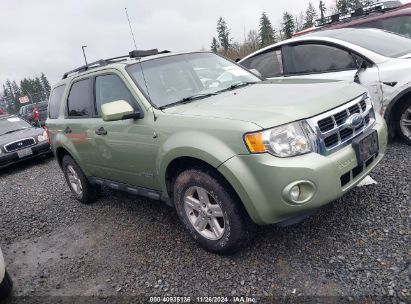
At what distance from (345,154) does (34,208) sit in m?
4.62

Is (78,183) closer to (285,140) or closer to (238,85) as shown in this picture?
(238,85)

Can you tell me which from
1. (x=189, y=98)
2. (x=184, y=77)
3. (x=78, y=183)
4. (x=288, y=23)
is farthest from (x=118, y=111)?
(x=288, y=23)

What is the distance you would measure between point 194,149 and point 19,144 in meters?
7.44

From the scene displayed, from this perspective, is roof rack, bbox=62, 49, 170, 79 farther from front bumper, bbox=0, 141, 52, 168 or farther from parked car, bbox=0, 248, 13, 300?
front bumper, bbox=0, 141, 52, 168

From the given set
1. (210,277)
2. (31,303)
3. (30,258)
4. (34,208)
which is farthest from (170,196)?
(34,208)

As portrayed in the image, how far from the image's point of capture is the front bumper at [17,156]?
342 inches

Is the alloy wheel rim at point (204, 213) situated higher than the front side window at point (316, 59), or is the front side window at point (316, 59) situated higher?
the front side window at point (316, 59)

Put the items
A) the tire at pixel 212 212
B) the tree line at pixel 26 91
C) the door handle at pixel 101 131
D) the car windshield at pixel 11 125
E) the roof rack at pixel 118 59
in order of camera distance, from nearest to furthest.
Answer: the tire at pixel 212 212 → the door handle at pixel 101 131 → the roof rack at pixel 118 59 → the car windshield at pixel 11 125 → the tree line at pixel 26 91

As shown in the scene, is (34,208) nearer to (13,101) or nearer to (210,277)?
(210,277)

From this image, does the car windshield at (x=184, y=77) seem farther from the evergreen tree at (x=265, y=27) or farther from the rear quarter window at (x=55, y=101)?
the evergreen tree at (x=265, y=27)

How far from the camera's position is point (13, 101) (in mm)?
103062

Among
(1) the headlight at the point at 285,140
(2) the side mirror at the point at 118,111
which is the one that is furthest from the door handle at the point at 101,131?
(1) the headlight at the point at 285,140

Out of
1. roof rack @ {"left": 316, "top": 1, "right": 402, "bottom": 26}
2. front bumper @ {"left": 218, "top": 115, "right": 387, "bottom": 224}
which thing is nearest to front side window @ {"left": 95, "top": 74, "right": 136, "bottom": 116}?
front bumper @ {"left": 218, "top": 115, "right": 387, "bottom": 224}

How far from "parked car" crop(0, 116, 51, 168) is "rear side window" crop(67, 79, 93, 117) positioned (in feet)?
15.5
